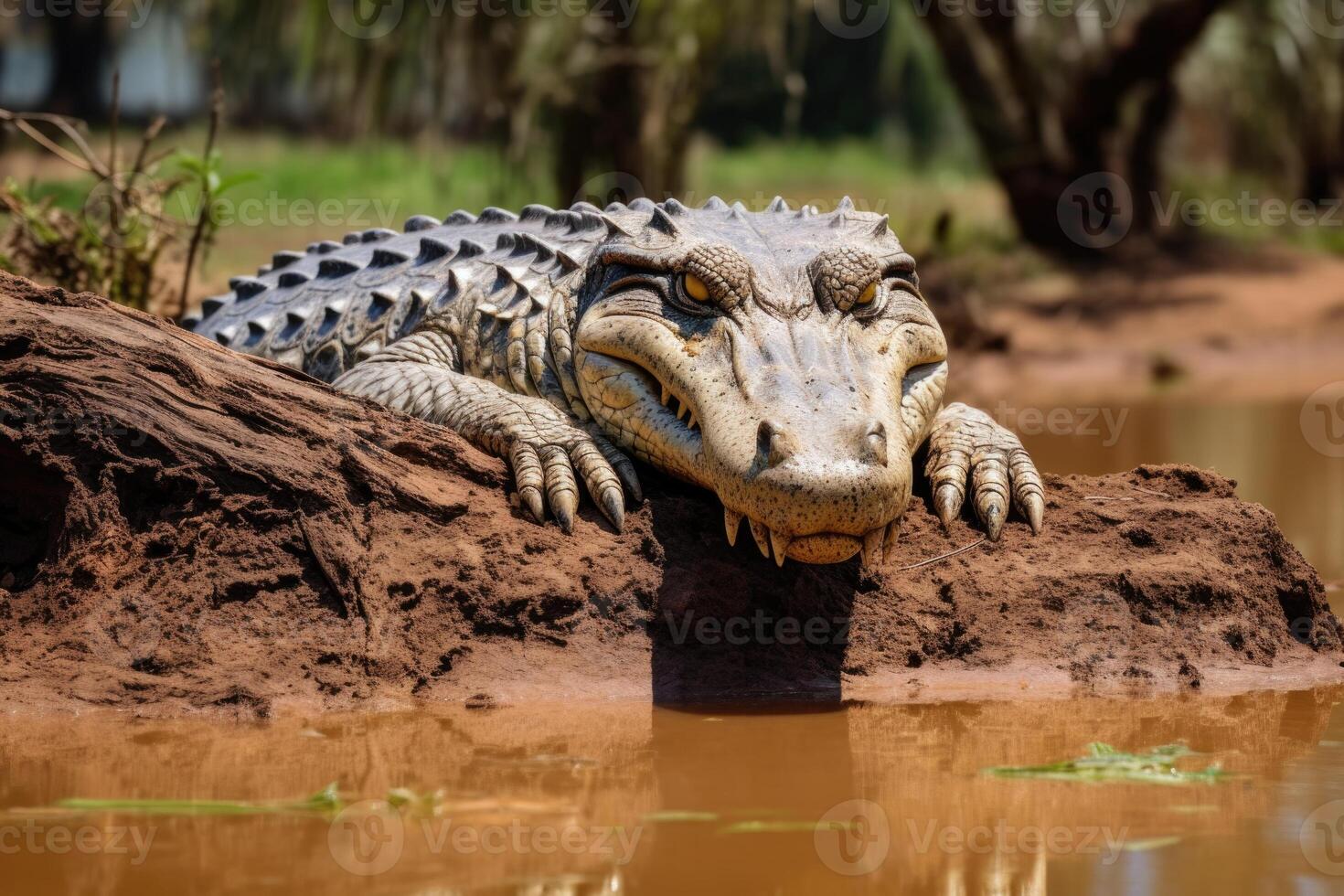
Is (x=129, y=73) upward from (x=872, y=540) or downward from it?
upward

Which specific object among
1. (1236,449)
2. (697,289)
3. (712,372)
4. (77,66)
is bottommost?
(712,372)

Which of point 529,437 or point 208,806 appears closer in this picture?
point 208,806

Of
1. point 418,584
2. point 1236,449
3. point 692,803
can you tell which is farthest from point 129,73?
point 692,803

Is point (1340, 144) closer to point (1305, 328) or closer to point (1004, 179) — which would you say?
point (1004, 179)

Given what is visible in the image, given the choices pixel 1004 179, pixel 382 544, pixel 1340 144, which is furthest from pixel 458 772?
pixel 1340 144

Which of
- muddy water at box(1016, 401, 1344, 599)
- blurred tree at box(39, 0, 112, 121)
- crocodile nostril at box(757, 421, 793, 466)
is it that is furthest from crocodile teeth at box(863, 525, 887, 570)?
blurred tree at box(39, 0, 112, 121)

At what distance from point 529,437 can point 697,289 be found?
61cm

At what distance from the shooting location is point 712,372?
3787 mm

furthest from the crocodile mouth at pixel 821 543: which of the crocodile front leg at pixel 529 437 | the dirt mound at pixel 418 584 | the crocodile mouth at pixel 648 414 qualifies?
the crocodile front leg at pixel 529 437

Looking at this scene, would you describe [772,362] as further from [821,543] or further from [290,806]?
[290,806]

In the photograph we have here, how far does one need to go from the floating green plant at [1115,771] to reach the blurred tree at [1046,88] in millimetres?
13136

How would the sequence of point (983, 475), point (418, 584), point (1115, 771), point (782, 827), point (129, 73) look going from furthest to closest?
1. point (129, 73)
2. point (983, 475)
3. point (418, 584)
4. point (1115, 771)
5. point (782, 827)

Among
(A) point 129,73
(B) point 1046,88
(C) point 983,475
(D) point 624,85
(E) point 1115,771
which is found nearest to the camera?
(E) point 1115,771

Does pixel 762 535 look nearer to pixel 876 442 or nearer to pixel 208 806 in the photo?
pixel 876 442
